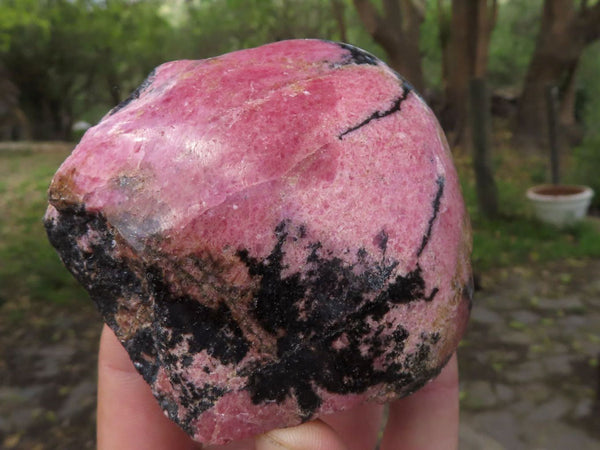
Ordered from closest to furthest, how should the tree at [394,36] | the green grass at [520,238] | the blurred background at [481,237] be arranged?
1. the blurred background at [481,237]
2. the green grass at [520,238]
3. the tree at [394,36]

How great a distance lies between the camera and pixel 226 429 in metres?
1.20

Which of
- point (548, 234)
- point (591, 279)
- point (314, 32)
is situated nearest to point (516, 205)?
point (548, 234)

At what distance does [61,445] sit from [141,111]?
89.0 inches

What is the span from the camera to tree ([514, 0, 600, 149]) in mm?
6773

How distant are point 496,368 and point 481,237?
1867mm

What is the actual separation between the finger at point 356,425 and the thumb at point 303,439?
1.72ft

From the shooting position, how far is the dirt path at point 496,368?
280cm

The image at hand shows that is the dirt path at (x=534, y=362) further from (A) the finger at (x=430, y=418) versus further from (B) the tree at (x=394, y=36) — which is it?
(B) the tree at (x=394, y=36)

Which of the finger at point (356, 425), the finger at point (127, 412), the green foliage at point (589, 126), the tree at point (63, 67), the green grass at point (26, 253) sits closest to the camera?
the finger at point (127, 412)

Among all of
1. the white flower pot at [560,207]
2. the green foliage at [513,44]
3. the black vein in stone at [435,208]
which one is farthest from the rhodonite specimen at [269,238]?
the green foliage at [513,44]

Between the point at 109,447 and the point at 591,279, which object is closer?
the point at 109,447

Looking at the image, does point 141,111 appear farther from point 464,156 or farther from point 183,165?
point 464,156

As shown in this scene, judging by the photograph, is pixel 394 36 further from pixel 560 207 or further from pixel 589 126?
pixel 589 126

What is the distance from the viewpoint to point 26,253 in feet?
16.5
